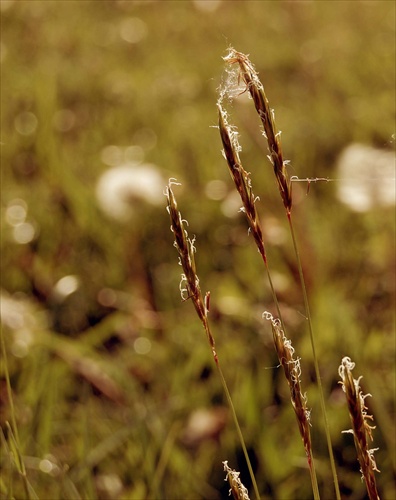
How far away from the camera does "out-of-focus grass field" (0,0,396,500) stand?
100 cm

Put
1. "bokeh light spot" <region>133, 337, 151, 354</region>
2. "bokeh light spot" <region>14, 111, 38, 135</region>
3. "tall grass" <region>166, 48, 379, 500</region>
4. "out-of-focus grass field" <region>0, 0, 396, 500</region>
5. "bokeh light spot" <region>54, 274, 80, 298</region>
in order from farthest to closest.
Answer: "bokeh light spot" <region>14, 111, 38, 135</region>, "bokeh light spot" <region>54, 274, 80, 298</region>, "bokeh light spot" <region>133, 337, 151, 354</region>, "out-of-focus grass field" <region>0, 0, 396, 500</region>, "tall grass" <region>166, 48, 379, 500</region>

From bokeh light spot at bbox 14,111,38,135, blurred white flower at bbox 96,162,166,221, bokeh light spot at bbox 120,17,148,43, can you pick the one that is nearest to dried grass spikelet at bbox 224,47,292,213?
blurred white flower at bbox 96,162,166,221

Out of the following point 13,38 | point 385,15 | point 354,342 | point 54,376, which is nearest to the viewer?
point 54,376

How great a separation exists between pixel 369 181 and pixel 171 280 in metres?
0.44

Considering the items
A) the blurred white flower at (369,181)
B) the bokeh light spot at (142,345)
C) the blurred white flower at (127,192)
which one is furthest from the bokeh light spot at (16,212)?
the blurred white flower at (369,181)

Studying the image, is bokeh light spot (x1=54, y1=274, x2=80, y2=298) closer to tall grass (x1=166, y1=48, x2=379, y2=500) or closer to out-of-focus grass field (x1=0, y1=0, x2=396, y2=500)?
out-of-focus grass field (x1=0, y1=0, x2=396, y2=500)

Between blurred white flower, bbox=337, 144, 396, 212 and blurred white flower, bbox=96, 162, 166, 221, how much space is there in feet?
1.34

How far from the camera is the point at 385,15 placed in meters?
3.86

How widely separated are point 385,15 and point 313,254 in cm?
270

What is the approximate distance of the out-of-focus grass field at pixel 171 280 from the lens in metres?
1.00

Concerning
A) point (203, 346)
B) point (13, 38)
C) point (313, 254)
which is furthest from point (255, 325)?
point (13, 38)

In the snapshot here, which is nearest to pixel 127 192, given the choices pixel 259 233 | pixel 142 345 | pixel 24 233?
pixel 24 233

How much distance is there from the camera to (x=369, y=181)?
1529mm

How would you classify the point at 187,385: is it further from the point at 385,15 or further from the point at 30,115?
the point at 385,15
